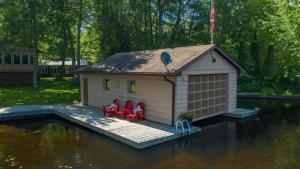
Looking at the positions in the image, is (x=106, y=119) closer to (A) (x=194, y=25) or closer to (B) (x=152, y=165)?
(B) (x=152, y=165)

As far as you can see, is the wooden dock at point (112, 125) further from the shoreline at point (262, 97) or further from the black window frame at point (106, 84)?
the shoreline at point (262, 97)

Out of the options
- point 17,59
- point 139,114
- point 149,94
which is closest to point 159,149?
point 139,114

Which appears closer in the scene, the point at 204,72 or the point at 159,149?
the point at 159,149

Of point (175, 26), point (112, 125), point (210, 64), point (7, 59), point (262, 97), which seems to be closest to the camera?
point (112, 125)

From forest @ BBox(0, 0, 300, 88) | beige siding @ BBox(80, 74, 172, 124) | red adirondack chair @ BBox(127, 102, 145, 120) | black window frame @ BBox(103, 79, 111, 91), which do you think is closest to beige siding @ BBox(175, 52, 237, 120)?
beige siding @ BBox(80, 74, 172, 124)

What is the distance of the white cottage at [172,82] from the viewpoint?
14.0 m

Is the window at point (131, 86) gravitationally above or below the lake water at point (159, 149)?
above

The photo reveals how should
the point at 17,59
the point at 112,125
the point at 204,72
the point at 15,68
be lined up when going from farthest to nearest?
the point at 17,59 < the point at 15,68 < the point at 204,72 < the point at 112,125

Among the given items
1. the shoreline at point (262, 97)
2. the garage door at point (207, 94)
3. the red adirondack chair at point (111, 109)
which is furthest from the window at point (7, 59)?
the garage door at point (207, 94)

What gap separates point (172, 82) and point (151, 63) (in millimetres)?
2537

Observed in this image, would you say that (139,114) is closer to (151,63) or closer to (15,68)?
(151,63)

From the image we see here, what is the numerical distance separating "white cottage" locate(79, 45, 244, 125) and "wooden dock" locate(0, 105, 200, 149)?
1.06 metres

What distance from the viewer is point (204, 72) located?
1545cm

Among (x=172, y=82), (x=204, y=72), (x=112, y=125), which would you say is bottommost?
(x=112, y=125)
